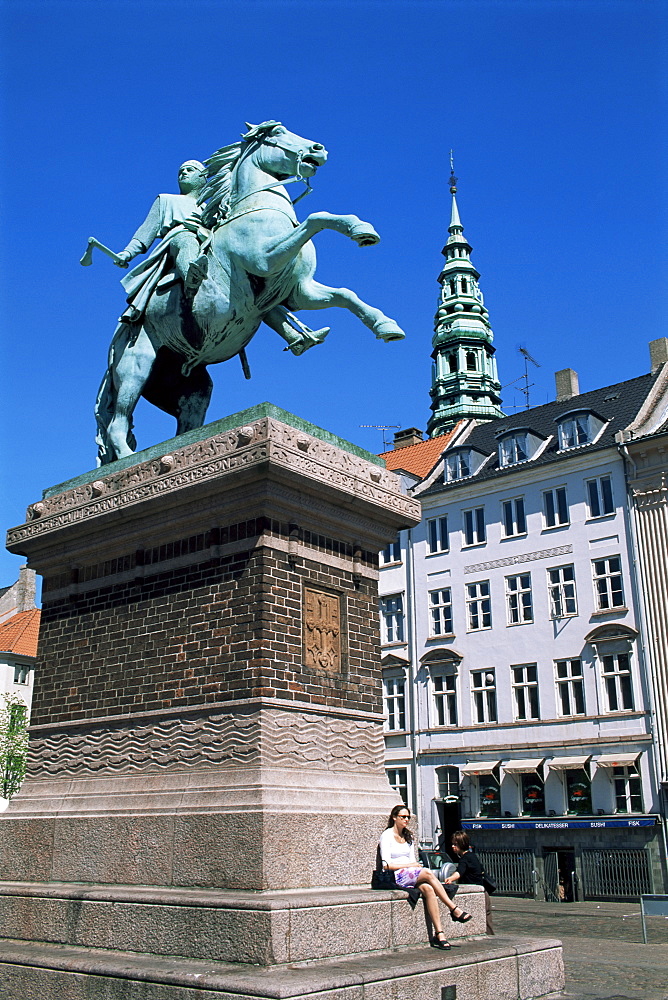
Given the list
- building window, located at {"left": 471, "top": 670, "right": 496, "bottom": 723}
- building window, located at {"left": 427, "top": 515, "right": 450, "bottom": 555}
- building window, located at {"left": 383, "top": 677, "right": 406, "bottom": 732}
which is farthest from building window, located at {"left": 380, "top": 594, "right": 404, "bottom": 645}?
building window, located at {"left": 471, "top": 670, "right": 496, "bottom": 723}

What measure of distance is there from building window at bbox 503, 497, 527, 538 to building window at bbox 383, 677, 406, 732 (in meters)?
8.89

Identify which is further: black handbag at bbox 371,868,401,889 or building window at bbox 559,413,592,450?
building window at bbox 559,413,592,450

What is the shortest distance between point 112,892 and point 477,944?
4.14 meters

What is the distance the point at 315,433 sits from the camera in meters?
12.9

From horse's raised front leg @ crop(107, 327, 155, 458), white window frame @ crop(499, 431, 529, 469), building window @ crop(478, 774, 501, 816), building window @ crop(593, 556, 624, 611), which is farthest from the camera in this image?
white window frame @ crop(499, 431, 529, 469)

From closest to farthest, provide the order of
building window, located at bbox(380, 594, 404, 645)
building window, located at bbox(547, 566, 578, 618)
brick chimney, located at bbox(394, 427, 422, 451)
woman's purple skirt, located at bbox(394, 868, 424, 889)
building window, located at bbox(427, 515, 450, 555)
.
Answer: woman's purple skirt, located at bbox(394, 868, 424, 889), building window, located at bbox(547, 566, 578, 618), building window, located at bbox(427, 515, 450, 555), building window, located at bbox(380, 594, 404, 645), brick chimney, located at bbox(394, 427, 422, 451)

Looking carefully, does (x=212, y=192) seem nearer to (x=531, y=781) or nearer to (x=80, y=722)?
(x=80, y=722)

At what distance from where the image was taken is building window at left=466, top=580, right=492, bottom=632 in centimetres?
4407

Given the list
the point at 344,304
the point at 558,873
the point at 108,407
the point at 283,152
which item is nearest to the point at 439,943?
the point at 344,304

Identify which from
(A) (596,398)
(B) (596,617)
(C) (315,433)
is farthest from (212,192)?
(A) (596,398)

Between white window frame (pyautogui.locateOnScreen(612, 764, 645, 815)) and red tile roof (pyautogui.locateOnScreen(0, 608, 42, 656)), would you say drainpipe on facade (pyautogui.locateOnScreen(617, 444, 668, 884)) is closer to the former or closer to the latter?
white window frame (pyautogui.locateOnScreen(612, 764, 645, 815))

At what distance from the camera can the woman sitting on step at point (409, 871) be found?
1059 cm


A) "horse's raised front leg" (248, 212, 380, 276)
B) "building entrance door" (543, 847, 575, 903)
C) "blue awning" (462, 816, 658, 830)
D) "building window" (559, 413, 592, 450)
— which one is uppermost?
"building window" (559, 413, 592, 450)

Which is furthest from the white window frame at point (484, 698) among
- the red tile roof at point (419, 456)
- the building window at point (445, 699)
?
the red tile roof at point (419, 456)
